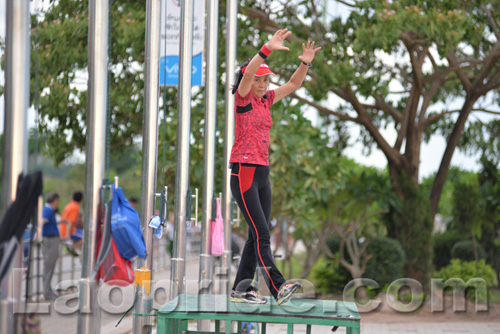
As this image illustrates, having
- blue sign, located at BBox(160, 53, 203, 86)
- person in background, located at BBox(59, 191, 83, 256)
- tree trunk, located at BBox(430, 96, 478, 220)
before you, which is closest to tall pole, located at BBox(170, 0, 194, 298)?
blue sign, located at BBox(160, 53, 203, 86)

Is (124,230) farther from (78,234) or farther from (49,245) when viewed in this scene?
(78,234)

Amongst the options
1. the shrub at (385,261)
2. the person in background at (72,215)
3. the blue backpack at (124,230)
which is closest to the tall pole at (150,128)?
the blue backpack at (124,230)

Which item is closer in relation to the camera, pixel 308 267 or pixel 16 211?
pixel 16 211

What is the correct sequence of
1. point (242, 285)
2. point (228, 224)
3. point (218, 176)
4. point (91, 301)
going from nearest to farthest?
point (91, 301) → point (242, 285) → point (228, 224) → point (218, 176)

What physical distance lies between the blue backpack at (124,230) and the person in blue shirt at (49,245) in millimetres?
7041

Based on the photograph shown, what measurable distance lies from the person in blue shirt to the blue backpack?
7.04 m

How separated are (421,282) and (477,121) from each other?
3982 millimetres

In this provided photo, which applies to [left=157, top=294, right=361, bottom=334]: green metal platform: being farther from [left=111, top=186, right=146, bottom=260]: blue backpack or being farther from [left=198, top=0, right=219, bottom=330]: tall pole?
[left=198, top=0, right=219, bottom=330]: tall pole

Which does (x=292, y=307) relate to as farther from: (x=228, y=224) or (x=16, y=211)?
(x=228, y=224)

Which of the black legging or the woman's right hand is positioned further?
the black legging

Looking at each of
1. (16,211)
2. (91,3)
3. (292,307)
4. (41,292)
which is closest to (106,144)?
(91,3)

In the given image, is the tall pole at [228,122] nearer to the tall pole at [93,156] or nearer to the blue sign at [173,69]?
the blue sign at [173,69]

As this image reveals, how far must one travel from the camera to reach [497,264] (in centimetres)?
1616

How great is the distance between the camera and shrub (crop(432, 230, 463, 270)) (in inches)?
669
